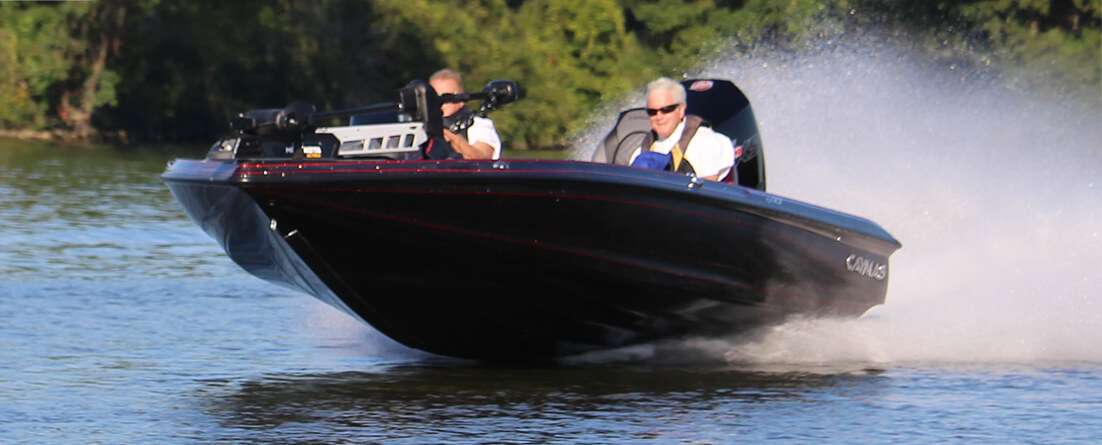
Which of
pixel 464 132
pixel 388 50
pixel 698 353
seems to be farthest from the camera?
pixel 388 50

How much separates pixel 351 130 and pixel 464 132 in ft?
2.35

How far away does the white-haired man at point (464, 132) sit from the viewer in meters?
8.96

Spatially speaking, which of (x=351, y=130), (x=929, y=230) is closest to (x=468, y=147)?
(x=351, y=130)

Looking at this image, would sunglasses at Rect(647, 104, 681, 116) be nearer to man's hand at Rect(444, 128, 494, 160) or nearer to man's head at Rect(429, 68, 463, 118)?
man's hand at Rect(444, 128, 494, 160)

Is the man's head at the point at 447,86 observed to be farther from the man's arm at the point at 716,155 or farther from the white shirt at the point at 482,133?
the man's arm at the point at 716,155

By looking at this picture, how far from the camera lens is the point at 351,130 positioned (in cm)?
890

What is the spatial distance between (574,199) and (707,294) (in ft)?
3.16

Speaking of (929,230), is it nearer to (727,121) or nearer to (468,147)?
(727,121)

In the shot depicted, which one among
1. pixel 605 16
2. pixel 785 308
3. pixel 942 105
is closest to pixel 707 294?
pixel 785 308

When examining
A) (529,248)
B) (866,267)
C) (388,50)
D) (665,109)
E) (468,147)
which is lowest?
(529,248)

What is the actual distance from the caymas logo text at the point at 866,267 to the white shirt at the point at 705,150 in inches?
28.3

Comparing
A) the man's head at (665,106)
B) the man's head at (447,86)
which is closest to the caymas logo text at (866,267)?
the man's head at (665,106)

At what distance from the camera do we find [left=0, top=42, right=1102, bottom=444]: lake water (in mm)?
8000

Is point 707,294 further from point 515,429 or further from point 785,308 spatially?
point 515,429
